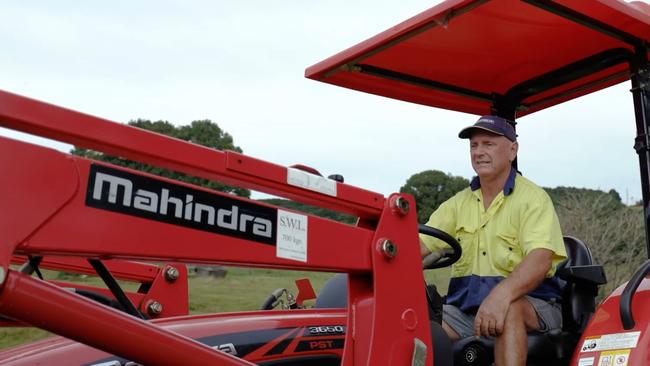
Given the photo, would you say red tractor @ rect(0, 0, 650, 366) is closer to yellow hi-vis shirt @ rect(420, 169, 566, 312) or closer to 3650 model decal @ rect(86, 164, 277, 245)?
3650 model decal @ rect(86, 164, 277, 245)

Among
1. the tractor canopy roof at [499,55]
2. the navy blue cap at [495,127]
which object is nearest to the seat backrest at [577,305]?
the navy blue cap at [495,127]

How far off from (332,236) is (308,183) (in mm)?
181

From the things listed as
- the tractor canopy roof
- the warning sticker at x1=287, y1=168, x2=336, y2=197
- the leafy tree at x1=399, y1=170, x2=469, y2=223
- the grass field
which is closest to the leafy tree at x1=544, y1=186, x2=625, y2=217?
the leafy tree at x1=399, y1=170, x2=469, y2=223

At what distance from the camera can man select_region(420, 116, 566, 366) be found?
9.78 feet

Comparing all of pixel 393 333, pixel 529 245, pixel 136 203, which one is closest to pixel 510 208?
pixel 529 245

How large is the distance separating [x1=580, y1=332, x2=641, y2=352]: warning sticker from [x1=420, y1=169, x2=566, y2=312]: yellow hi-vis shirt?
18.5 inches

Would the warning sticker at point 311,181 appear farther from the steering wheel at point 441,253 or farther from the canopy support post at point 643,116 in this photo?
the canopy support post at point 643,116

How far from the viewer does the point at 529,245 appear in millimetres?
3199

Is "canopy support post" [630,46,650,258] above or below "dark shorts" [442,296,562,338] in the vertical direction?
above

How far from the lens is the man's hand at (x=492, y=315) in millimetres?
2941

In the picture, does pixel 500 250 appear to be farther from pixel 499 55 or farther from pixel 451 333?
pixel 499 55

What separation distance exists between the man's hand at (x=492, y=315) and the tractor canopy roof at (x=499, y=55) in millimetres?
1144

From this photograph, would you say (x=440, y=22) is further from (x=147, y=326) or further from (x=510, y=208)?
(x=147, y=326)

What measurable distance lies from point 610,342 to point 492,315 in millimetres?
456
